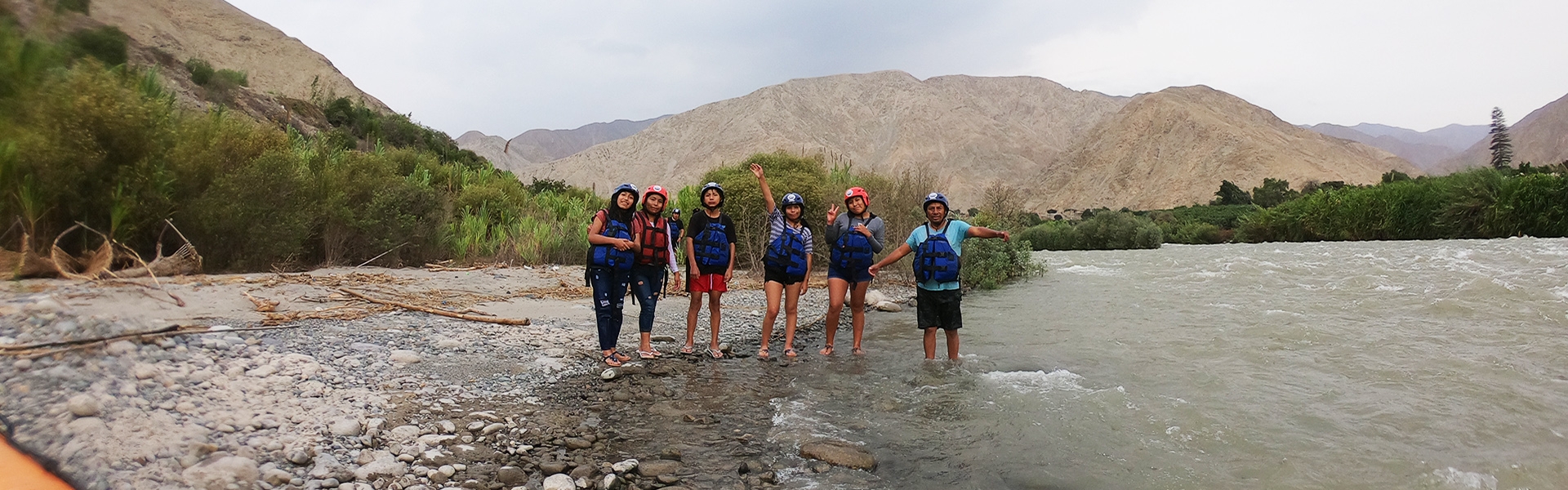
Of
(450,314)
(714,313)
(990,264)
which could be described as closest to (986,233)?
(714,313)

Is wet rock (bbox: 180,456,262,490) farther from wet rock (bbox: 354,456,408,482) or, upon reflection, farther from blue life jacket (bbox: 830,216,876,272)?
blue life jacket (bbox: 830,216,876,272)

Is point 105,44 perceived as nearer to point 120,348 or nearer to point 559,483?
point 120,348

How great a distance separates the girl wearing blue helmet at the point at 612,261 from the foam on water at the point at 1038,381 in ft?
11.3

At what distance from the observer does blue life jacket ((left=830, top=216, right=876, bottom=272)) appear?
22.7ft

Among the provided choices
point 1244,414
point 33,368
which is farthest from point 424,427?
point 1244,414

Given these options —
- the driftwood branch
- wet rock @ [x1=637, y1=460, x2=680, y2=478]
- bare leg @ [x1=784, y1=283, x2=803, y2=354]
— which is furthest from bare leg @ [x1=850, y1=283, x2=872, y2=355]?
the driftwood branch

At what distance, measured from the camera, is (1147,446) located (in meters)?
4.52

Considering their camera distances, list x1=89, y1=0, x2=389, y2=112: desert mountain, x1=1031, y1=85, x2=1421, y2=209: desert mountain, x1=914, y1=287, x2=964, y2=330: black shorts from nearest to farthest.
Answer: x1=914, y1=287, x2=964, y2=330: black shorts, x1=89, y1=0, x2=389, y2=112: desert mountain, x1=1031, y1=85, x2=1421, y2=209: desert mountain

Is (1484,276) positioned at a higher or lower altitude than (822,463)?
higher

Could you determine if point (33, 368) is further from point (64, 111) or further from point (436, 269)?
point (436, 269)

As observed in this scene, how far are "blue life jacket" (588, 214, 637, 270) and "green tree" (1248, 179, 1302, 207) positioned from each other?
67.3 metres

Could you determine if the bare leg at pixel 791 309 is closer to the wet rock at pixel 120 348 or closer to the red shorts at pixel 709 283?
the red shorts at pixel 709 283

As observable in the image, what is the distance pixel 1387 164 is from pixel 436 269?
364ft

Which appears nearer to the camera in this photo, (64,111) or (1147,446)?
(1147,446)
